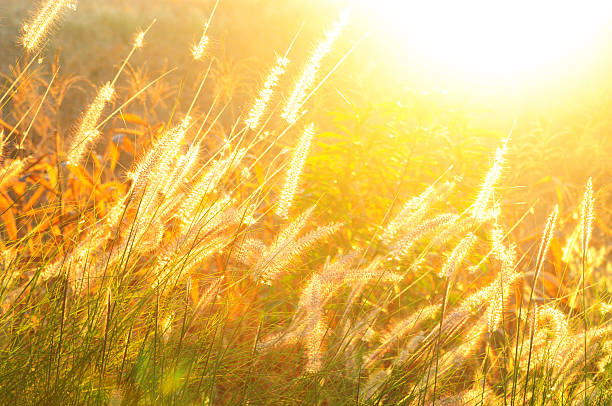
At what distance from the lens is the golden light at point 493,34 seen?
2.95 m

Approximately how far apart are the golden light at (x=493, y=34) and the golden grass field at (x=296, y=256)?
0.63ft

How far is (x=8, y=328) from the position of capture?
4.98 ft

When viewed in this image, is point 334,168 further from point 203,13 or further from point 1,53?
point 203,13

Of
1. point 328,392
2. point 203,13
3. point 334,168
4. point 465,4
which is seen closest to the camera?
point 328,392

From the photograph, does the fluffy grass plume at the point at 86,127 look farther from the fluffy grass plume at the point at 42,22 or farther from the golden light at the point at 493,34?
the golden light at the point at 493,34

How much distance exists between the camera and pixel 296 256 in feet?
6.04

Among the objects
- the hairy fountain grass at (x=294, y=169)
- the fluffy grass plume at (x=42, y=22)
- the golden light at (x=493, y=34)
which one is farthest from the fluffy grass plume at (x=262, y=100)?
the golden light at (x=493, y=34)

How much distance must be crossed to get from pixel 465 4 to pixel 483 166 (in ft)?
3.04

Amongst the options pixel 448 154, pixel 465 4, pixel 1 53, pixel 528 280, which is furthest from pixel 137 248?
pixel 1 53

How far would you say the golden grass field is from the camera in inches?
54.2

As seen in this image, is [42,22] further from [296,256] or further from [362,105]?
[362,105]

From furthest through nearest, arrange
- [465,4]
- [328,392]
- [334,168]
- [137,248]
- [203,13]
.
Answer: [203,13]
[465,4]
[334,168]
[328,392]
[137,248]

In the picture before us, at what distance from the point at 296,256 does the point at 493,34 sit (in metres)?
1.73

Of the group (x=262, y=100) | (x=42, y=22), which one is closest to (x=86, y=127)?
(x=42, y=22)
